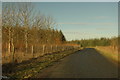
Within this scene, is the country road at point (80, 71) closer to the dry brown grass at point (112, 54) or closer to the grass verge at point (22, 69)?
the grass verge at point (22, 69)

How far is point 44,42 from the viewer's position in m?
39.9

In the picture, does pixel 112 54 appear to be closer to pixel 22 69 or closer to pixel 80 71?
pixel 80 71

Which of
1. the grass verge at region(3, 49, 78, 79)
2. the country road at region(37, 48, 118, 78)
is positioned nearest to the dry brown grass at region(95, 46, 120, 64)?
the country road at region(37, 48, 118, 78)

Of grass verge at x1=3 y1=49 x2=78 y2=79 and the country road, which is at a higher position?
grass verge at x1=3 y1=49 x2=78 y2=79

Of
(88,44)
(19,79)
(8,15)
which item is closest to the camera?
(19,79)

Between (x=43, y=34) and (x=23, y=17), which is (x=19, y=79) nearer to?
(x=23, y=17)

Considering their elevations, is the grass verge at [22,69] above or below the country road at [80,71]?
above

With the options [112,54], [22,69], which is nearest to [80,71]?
[22,69]

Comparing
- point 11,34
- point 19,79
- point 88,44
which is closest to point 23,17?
point 11,34

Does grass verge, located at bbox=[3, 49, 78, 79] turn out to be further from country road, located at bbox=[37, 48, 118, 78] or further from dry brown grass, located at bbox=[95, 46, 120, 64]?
dry brown grass, located at bbox=[95, 46, 120, 64]

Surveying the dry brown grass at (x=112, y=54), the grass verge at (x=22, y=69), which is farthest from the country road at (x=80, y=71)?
the dry brown grass at (x=112, y=54)

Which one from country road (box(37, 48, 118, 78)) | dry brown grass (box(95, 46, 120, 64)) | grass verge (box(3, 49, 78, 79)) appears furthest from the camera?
dry brown grass (box(95, 46, 120, 64))

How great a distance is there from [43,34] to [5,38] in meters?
12.2

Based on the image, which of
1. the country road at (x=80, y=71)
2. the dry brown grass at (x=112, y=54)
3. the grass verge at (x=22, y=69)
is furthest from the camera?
the dry brown grass at (x=112, y=54)
